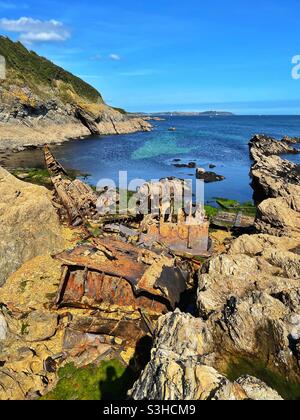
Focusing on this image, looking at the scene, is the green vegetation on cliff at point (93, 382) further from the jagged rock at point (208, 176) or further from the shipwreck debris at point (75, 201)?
the jagged rock at point (208, 176)

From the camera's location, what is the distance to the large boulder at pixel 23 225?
15.9 m

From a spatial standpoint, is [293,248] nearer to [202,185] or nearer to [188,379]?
[188,379]

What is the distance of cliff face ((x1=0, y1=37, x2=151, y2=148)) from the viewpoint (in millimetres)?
69312

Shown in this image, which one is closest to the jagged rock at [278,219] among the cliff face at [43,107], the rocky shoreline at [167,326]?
the rocky shoreline at [167,326]

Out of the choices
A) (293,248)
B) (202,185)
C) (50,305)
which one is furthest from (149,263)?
(202,185)

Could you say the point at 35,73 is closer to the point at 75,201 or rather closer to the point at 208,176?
the point at 208,176

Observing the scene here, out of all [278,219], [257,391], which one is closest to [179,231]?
[278,219]

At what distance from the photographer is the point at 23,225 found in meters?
16.9

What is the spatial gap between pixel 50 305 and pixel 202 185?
31943 millimetres

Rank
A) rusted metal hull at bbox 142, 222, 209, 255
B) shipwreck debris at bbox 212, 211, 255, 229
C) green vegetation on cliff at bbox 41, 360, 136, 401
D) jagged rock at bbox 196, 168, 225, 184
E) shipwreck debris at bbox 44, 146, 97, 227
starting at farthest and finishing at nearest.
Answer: jagged rock at bbox 196, 168, 225, 184
shipwreck debris at bbox 212, 211, 255, 229
shipwreck debris at bbox 44, 146, 97, 227
rusted metal hull at bbox 142, 222, 209, 255
green vegetation on cliff at bbox 41, 360, 136, 401

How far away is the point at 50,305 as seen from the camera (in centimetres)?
1380

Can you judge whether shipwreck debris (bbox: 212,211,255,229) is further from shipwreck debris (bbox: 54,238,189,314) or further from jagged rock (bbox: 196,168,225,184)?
jagged rock (bbox: 196,168,225,184)

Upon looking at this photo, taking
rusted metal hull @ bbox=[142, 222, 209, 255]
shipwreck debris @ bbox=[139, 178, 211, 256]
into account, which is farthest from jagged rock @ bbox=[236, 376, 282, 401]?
rusted metal hull @ bbox=[142, 222, 209, 255]

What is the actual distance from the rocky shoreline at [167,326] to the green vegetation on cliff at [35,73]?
70.9 meters
